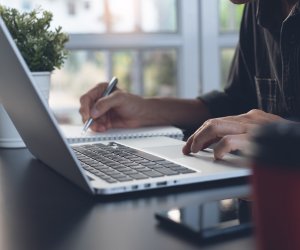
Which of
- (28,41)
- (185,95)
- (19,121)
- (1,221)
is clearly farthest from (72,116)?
(1,221)

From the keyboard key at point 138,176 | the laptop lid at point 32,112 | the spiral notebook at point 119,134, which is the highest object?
the laptop lid at point 32,112

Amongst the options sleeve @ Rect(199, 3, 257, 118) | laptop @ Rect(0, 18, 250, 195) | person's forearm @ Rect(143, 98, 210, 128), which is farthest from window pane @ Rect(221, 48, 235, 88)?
laptop @ Rect(0, 18, 250, 195)

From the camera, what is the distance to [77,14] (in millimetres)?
2027

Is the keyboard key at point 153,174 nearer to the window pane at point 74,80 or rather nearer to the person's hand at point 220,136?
the person's hand at point 220,136

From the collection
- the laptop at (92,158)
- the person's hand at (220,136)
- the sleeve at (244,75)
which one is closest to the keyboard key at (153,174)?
the laptop at (92,158)

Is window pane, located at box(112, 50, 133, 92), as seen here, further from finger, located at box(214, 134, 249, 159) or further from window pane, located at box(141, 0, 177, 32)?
finger, located at box(214, 134, 249, 159)

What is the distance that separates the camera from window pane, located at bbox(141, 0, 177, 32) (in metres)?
2.14

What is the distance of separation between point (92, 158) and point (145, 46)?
131cm

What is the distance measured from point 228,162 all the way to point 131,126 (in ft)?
1.63

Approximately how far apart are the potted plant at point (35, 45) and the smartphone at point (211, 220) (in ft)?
1.99

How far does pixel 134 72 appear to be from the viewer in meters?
2.21

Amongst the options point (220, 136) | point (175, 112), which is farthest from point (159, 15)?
point (220, 136)

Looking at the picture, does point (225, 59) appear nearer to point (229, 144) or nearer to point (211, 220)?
point (229, 144)

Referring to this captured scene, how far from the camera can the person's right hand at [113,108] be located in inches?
49.4
